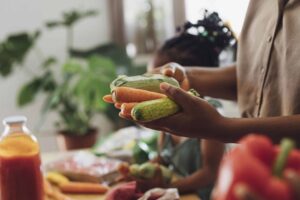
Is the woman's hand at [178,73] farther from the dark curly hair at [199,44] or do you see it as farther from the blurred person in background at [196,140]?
the dark curly hair at [199,44]

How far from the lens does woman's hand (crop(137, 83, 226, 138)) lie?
90 cm

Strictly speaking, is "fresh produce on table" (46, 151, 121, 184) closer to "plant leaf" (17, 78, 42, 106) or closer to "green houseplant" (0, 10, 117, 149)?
"green houseplant" (0, 10, 117, 149)

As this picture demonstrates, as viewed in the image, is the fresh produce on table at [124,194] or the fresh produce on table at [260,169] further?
the fresh produce on table at [124,194]

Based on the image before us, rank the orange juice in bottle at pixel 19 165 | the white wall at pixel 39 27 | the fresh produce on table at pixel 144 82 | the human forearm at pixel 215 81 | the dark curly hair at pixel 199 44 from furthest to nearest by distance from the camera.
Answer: the white wall at pixel 39 27 → the dark curly hair at pixel 199 44 → the human forearm at pixel 215 81 → the orange juice in bottle at pixel 19 165 → the fresh produce on table at pixel 144 82

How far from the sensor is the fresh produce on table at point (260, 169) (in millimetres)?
464

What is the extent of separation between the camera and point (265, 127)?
93 centimetres

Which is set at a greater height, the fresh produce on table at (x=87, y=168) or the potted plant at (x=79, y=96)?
the fresh produce on table at (x=87, y=168)

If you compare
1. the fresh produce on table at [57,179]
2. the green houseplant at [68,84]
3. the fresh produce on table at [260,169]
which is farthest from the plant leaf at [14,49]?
the fresh produce on table at [260,169]

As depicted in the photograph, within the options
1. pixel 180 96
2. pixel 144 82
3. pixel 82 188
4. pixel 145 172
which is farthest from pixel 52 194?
pixel 180 96

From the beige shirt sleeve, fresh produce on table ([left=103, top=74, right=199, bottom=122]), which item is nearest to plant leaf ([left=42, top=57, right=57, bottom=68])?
the beige shirt sleeve

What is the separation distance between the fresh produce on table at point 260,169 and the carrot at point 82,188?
1.03m

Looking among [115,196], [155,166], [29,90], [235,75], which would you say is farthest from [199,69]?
[29,90]

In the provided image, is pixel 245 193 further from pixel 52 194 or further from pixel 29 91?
pixel 29 91

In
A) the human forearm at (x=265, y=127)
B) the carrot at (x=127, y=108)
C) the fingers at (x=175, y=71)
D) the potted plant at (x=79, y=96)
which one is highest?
the carrot at (x=127, y=108)
